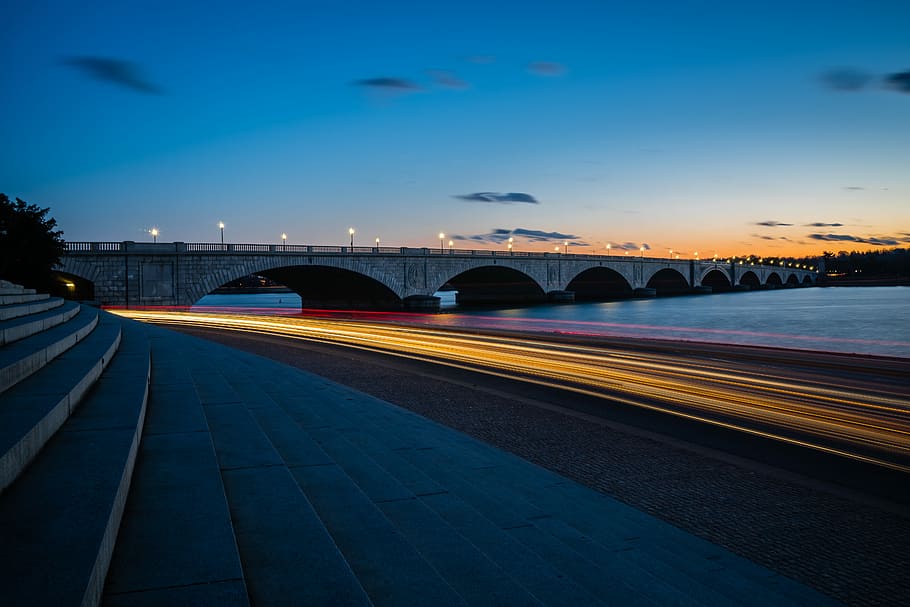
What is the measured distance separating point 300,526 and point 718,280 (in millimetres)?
179711

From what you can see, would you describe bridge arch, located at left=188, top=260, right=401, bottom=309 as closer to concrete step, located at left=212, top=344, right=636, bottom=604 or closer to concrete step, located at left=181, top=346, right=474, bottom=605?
concrete step, located at left=181, top=346, right=474, bottom=605

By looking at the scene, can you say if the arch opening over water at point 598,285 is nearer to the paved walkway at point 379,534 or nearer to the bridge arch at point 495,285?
the bridge arch at point 495,285

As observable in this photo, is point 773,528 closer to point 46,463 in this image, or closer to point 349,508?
point 349,508

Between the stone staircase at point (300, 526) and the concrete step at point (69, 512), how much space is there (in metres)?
0.01

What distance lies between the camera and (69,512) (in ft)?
10.6

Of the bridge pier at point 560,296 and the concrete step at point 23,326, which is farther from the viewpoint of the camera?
the bridge pier at point 560,296

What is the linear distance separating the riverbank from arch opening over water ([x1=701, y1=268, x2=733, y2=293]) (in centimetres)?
15489

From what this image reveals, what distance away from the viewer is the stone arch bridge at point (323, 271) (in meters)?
45.1

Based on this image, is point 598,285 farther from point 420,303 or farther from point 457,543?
point 457,543

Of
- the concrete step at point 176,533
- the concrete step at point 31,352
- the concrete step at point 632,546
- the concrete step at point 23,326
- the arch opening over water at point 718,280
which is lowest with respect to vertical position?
the concrete step at point 632,546

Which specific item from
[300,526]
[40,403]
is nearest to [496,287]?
[40,403]

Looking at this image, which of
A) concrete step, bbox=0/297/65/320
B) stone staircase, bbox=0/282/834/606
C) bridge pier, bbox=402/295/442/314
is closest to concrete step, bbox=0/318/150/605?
stone staircase, bbox=0/282/834/606

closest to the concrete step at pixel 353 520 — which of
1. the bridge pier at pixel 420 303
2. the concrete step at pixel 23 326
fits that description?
the concrete step at pixel 23 326

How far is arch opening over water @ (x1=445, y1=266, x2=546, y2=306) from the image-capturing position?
3487 inches
